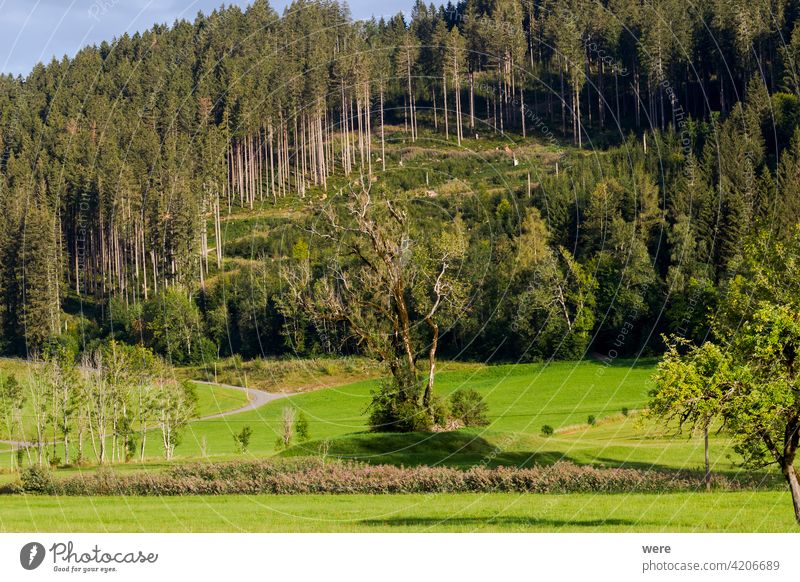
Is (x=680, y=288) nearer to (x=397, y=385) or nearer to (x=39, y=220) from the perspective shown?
(x=397, y=385)

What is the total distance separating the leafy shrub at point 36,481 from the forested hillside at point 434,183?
11452 mm

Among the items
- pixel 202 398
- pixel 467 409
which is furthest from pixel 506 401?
pixel 467 409

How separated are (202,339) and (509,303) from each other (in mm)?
31333

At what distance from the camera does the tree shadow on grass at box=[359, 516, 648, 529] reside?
23156 mm

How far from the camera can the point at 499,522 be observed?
23750mm

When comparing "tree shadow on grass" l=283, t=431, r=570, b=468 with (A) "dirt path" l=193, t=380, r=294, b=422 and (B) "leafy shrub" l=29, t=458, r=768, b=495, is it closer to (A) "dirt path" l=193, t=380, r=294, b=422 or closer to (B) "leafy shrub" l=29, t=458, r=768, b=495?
(B) "leafy shrub" l=29, t=458, r=768, b=495

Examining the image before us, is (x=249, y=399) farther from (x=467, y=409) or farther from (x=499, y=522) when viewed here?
(x=499, y=522)

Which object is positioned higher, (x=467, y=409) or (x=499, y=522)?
(x=499, y=522)

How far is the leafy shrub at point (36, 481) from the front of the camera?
34562mm

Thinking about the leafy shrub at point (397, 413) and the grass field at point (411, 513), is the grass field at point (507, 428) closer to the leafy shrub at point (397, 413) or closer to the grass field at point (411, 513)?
the leafy shrub at point (397, 413)

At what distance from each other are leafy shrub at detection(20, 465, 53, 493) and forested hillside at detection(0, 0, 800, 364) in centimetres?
1145

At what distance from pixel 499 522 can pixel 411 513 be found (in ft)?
12.1
